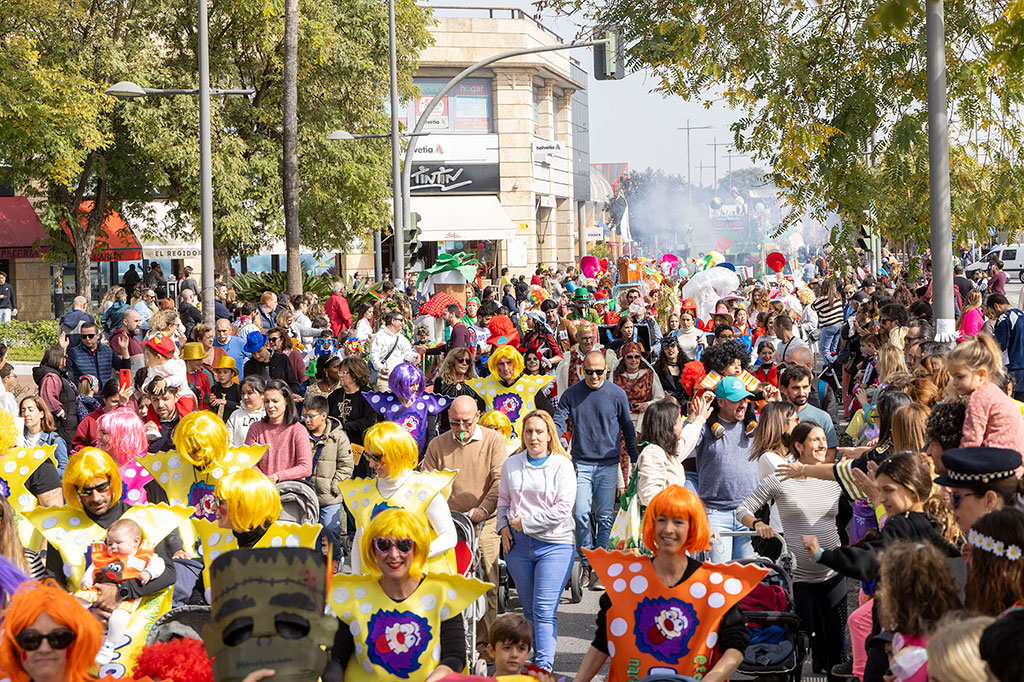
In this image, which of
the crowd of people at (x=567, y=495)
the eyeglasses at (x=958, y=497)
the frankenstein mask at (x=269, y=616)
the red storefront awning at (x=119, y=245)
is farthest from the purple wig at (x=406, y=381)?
the red storefront awning at (x=119, y=245)

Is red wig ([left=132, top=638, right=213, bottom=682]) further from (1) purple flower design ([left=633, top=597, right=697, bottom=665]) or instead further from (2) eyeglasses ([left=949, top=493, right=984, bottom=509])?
(2) eyeglasses ([left=949, top=493, right=984, bottom=509])

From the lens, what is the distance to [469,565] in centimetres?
707

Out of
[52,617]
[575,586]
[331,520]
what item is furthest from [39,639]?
[575,586]

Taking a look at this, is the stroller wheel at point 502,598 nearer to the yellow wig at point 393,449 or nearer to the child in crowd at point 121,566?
the yellow wig at point 393,449

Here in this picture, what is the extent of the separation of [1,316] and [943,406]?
2694 cm

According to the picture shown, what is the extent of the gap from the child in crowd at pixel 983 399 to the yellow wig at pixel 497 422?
3.54m

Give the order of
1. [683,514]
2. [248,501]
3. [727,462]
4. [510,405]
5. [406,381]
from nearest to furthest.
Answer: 1. [683,514]
2. [248,501]
3. [727,462]
4. [406,381]
5. [510,405]

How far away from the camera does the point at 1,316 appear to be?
29.5 meters

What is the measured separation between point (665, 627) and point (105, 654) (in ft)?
7.81

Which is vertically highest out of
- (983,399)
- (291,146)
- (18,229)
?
(291,146)

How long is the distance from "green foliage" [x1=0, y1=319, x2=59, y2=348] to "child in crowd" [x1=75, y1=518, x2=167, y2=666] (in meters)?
22.6

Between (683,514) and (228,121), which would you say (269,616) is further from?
(228,121)

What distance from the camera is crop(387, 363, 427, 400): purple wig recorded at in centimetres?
980

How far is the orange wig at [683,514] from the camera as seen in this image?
5.00 meters
